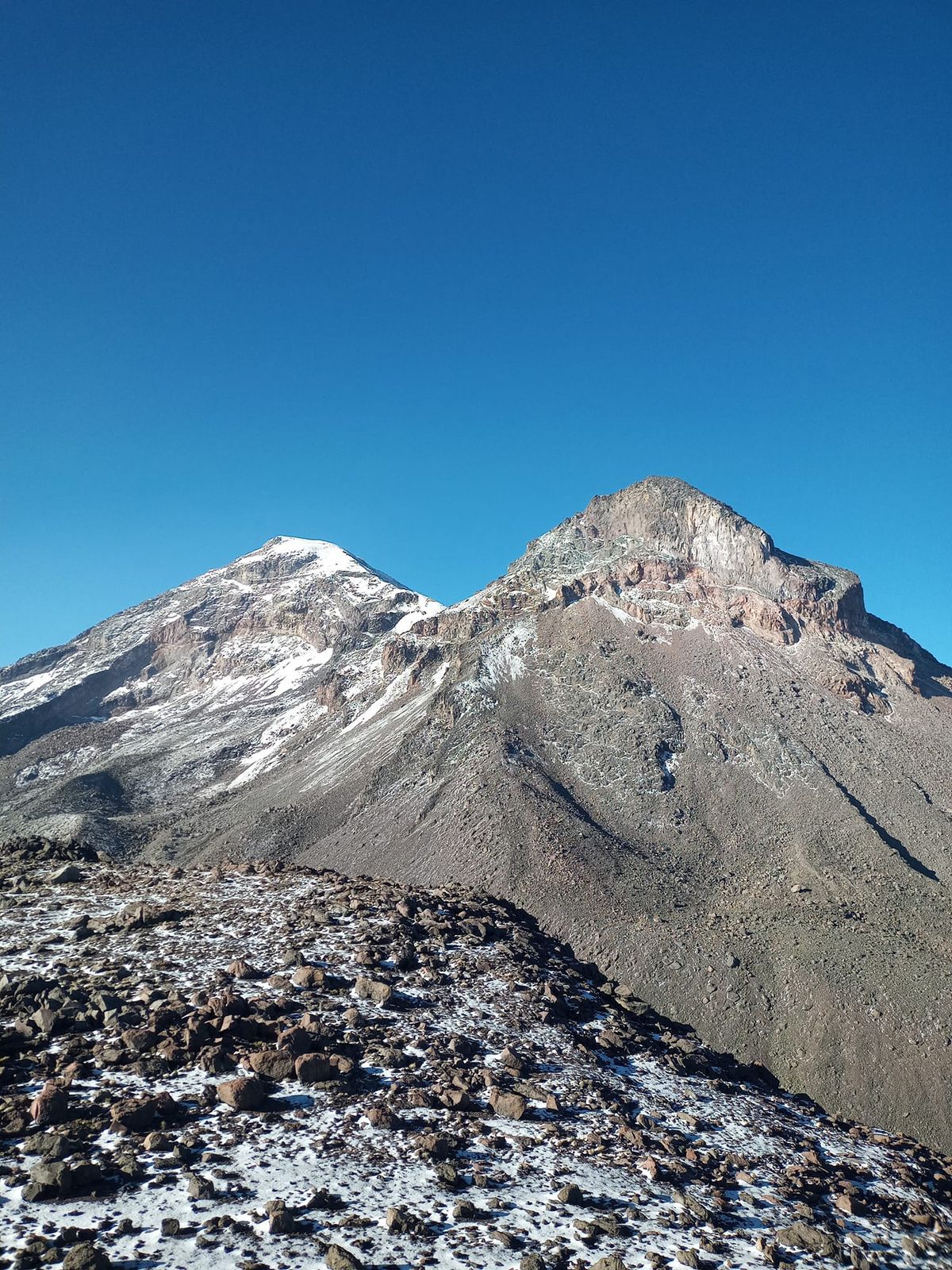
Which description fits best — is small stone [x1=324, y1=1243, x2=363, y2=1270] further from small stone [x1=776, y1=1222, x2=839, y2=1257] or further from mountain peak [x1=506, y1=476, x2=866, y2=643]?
mountain peak [x1=506, y1=476, x2=866, y2=643]

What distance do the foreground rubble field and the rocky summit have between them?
2.09 meters

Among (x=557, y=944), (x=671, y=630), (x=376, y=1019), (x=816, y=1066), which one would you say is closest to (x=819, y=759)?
(x=671, y=630)

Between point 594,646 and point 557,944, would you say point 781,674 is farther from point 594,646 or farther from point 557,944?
point 557,944

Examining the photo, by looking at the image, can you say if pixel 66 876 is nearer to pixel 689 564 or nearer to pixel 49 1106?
pixel 49 1106

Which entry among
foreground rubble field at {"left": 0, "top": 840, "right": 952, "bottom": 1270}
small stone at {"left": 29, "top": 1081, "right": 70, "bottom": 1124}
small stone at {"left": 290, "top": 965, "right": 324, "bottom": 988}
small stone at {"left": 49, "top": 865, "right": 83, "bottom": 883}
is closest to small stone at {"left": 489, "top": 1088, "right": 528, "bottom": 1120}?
foreground rubble field at {"left": 0, "top": 840, "right": 952, "bottom": 1270}

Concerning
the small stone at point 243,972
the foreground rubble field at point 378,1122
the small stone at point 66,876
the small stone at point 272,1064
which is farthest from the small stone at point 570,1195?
the small stone at point 66,876

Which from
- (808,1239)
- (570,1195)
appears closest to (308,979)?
(570,1195)

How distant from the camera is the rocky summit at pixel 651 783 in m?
47.7

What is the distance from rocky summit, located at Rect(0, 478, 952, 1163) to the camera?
47688mm

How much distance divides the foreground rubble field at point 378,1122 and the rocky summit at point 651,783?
82.4 inches

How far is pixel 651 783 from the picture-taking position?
75.6m

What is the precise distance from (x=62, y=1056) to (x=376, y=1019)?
16.1 ft

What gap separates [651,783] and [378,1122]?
225 feet

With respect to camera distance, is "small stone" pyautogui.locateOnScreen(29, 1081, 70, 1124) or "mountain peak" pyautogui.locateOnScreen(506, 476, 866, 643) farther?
"mountain peak" pyautogui.locateOnScreen(506, 476, 866, 643)
